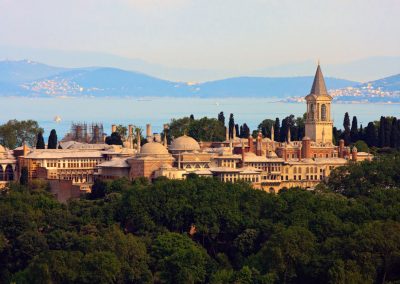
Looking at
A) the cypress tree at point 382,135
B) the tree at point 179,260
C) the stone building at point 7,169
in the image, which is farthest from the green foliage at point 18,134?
the tree at point 179,260

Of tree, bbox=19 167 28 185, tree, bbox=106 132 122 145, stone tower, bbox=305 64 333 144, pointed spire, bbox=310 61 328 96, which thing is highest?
pointed spire, bbox=310 61 328 96

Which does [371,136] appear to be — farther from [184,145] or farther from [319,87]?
[184,145]

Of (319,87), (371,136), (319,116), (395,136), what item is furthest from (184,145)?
(395,136)

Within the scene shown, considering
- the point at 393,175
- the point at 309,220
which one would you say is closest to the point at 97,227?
the point at 309,220

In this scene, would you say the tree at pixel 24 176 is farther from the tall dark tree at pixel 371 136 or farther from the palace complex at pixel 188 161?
the tall dark tree at pixel 371 136

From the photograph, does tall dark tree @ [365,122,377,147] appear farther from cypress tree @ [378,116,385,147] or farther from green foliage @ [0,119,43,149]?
green foliage @ [0,119,43,149]

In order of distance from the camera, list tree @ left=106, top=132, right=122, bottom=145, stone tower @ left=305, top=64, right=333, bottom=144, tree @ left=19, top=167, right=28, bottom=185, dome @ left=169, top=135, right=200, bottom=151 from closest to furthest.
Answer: tree @ left=19, top=167, right=28, bottom=185 → dome @ left=169, top=135, right=200, bottom=151 → tree @ left=106, top=132, right=122, bottom=145 → stone tower @ left=305, top=64, right=333, bottom=144

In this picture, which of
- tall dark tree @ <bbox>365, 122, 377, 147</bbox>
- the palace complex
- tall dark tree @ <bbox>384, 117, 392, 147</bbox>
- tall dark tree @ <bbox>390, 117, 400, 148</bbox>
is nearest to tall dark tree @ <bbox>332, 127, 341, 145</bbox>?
tall dark tree @ <bbox>365, 122, 377, 147</bbox>

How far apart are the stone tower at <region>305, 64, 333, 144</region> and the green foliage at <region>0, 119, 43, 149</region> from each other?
1600 centimetres

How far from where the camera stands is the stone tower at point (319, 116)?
77125 mm

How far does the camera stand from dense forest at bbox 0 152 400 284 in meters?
44.5

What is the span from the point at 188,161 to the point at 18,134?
19432 millimetres

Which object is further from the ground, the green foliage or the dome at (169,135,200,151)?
the green foliage

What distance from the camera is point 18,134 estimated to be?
82312mm
